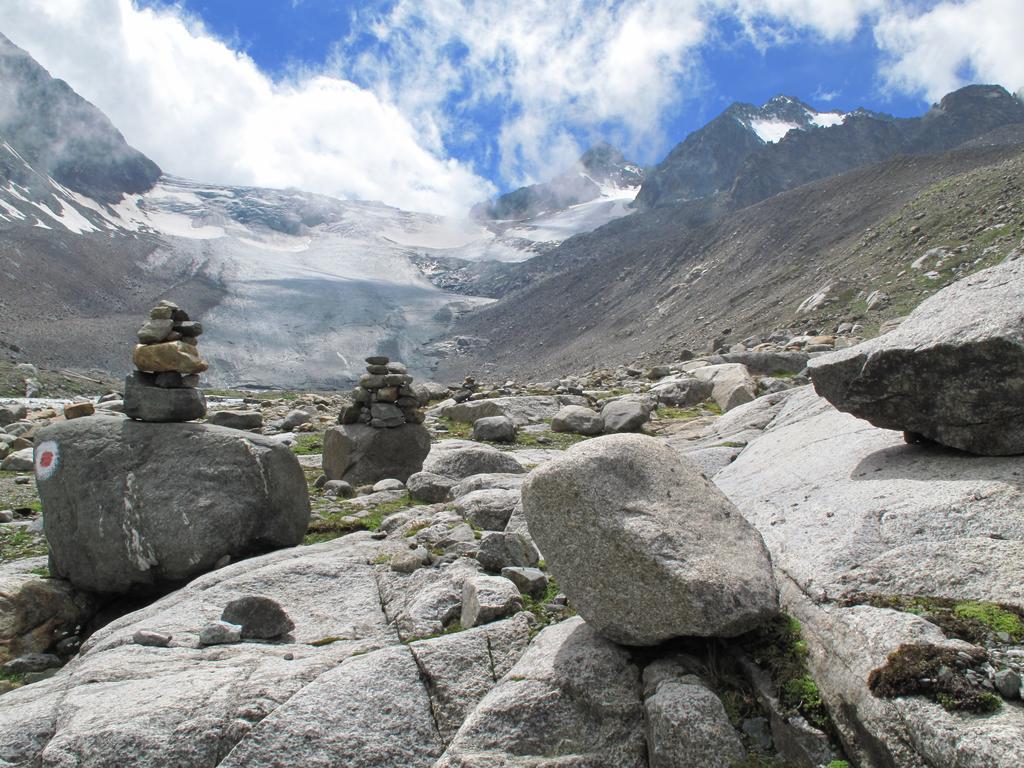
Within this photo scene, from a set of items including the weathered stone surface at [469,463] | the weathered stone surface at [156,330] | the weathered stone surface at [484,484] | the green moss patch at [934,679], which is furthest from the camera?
the weathered stone surface at [469,463]

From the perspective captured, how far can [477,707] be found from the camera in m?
6.07

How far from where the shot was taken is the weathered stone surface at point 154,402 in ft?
41.9

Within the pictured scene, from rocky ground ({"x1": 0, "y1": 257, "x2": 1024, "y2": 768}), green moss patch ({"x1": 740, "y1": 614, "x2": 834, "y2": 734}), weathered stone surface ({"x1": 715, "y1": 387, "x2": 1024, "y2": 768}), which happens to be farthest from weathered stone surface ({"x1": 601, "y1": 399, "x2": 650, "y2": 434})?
green moss patch ({"x1": 740, "y1": 614, "x2": 834, "y2": 734})

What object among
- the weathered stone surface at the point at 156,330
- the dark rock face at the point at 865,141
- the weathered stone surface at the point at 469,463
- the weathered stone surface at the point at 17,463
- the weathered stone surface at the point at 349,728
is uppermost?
the dark rock face at the point at 865,141

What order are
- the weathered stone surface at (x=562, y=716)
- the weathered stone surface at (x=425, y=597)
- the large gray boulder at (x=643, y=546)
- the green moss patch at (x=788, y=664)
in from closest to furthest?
the green moss patch at (x=788, y=664), the weathered stone surface at (x=562, y=716), the large gray boulder at (x=643, y=546), the weathered stone surface at (x=425, y=597)

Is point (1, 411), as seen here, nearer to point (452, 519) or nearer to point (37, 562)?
point (37, 562)

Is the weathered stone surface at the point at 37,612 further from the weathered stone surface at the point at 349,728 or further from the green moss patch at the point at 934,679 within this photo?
the green moss patch at the point at 934,679

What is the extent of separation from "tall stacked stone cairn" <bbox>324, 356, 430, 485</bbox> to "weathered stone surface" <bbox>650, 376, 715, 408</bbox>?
1367cm

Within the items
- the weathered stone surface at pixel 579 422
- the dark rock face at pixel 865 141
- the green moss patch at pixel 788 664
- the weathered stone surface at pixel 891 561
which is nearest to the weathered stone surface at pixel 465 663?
the green moss patch at pixel 788 664

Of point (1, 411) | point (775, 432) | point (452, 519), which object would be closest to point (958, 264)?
point (775, 432)

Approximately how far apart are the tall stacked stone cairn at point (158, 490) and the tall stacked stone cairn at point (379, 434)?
6.06 m

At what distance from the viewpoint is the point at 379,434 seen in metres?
19.5

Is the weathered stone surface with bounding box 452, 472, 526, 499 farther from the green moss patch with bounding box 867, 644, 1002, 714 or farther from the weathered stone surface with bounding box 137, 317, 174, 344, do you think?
the green moss patch with bounding box 867, 644, 1002, 714

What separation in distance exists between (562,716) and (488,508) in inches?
227
